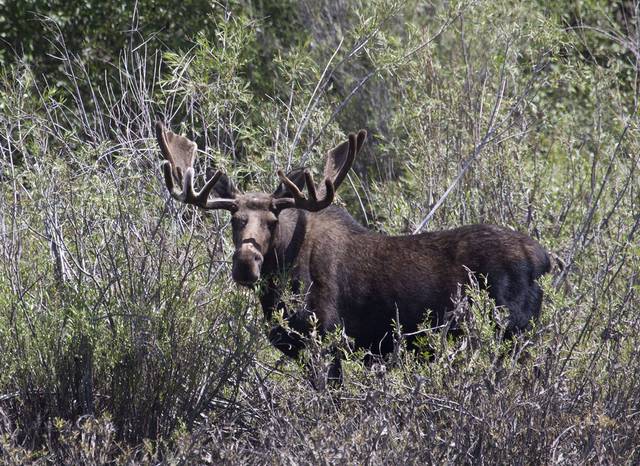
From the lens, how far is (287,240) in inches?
277

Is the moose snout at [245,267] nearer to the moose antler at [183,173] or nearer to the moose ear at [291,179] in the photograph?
the moose antler at [183,173]

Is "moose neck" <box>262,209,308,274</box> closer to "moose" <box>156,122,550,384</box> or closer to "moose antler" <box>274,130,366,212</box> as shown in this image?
"moose" <box>156,122,550,384</box>

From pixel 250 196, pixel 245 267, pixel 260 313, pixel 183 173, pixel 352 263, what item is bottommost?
pixel 260 313

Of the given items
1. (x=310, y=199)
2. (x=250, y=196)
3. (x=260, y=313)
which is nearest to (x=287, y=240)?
(x=250, y=196)

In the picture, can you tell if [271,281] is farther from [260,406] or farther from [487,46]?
[487,46]

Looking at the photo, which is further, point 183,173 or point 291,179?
point 291,179

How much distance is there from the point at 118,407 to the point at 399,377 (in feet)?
5.23

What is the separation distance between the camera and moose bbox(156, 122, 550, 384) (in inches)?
266

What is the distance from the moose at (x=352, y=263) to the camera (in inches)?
266

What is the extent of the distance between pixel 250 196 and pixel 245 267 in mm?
619

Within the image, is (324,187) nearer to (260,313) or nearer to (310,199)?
(310,199)

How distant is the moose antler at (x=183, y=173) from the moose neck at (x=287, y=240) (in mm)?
378

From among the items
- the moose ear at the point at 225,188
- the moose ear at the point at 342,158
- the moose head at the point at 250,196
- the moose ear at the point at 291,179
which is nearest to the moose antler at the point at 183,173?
the moose head at the point at 250,196

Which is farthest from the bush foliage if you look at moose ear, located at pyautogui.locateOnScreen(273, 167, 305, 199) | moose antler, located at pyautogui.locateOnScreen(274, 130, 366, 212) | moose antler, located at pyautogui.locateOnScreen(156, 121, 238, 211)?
moose antler, located at pyautogui.locateOnScreen(274, 130, 366, 212)
